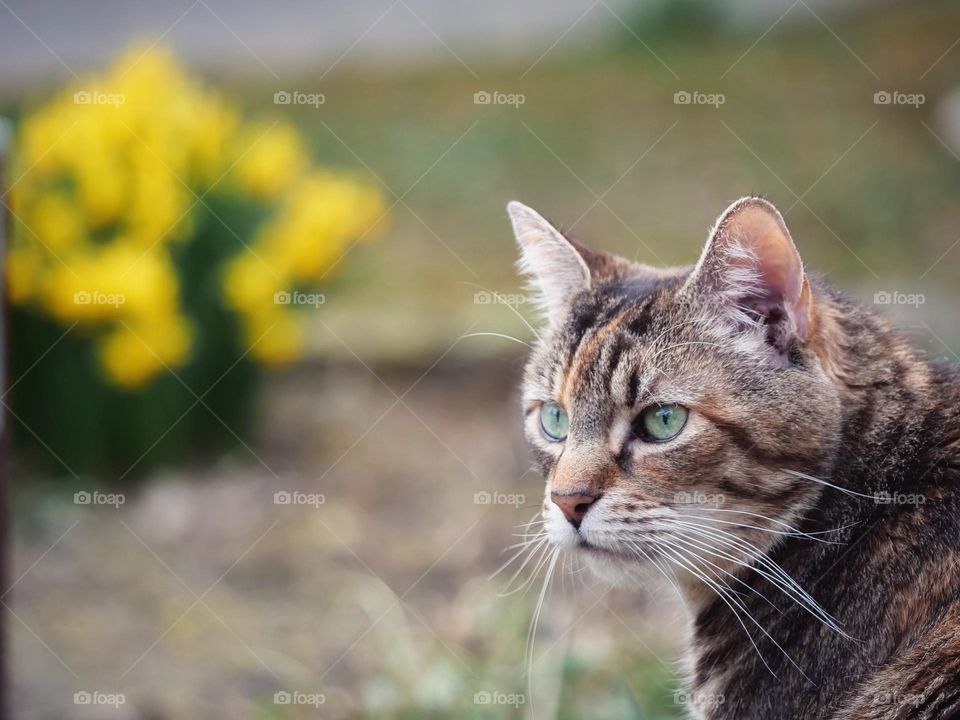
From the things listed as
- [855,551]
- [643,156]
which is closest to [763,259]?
[855,551]

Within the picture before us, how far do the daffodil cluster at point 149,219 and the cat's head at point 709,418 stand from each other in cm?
248

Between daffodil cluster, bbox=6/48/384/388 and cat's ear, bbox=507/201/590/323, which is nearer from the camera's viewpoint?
cat's ear, bbox=507/201/590/323

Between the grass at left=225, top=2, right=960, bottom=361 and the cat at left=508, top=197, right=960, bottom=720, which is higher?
the grass at left=225, top=2, right=960, bottom=361

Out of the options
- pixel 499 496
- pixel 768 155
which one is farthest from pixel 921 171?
pixel 499 496

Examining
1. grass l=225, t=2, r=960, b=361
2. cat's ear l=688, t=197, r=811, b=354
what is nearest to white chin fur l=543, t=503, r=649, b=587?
cat's ear l=688, t=197, r=811, b=354

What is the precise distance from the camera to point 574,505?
6.98ft

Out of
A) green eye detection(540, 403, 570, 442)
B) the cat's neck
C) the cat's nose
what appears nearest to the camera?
the cat's neck

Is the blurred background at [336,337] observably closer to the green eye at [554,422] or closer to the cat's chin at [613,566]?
the cat's chin at [613,566]

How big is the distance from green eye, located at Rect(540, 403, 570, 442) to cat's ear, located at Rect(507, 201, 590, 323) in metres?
0.28

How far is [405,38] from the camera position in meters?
8.28

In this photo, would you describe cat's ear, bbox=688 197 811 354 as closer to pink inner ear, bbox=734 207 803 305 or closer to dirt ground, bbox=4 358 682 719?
pink inner ear, bbox=734 207 803 305

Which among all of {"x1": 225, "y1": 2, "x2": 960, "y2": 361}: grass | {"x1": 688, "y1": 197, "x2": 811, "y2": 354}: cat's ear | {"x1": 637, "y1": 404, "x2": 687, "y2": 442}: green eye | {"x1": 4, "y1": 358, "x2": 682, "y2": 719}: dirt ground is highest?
{"x1": 225, "y1": 2, "x2": 960, "y2": 361}: grass

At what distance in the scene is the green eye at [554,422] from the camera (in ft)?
7.85

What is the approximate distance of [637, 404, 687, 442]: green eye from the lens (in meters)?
2.12
